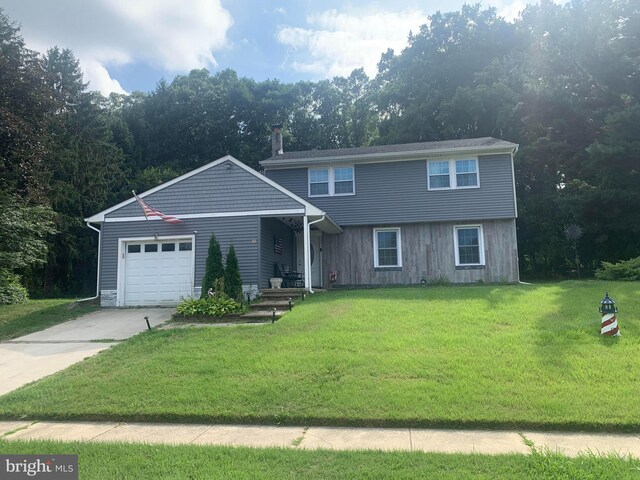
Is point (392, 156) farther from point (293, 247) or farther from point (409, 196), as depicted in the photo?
point (293, 247)

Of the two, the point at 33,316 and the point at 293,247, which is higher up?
the point at 293,247

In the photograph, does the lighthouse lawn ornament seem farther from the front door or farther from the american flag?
the american flag

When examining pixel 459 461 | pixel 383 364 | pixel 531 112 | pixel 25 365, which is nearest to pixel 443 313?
pixel 383 364

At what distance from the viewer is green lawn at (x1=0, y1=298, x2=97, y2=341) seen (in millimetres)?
11750

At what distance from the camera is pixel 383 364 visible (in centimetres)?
669

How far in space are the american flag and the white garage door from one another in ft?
2.48

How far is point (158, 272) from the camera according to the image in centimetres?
1484

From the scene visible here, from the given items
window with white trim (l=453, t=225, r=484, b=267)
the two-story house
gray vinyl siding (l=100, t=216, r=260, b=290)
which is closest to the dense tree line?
gray vinyl siding (l=100, t=216, r=260, b=290)

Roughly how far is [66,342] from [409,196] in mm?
11950

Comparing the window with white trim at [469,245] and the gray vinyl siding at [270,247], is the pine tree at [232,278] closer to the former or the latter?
the gray vinyl siding at [270,247]

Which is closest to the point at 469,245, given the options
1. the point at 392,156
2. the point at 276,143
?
the point at 392,156

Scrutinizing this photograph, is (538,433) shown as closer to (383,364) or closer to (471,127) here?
(383,364)

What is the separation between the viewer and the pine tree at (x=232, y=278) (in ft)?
41.1

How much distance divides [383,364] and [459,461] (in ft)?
8.94
